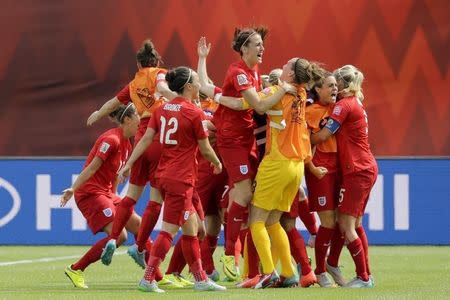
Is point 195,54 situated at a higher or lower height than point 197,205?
higher

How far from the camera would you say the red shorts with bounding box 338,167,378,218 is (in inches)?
455

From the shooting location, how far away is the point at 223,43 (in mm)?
19641

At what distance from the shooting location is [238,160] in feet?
38.2

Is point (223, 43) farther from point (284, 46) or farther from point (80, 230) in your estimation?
point (80, 230)

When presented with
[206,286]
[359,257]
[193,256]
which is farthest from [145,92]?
[359,257]

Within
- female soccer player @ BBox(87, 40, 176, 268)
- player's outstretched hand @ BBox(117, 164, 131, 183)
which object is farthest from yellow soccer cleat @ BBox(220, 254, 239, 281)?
player's outstretched hand @ BBox(117, 164, 131, 183)

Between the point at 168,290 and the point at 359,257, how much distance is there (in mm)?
1596

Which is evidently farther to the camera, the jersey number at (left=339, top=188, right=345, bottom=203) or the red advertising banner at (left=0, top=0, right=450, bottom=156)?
the red advertising banner at (left=0, top=0, right=450, bottom=156)

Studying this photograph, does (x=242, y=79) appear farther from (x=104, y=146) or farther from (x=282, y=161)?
(x=104, y=146)

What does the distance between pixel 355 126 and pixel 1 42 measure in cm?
960

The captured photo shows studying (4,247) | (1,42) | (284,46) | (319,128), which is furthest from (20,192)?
(319,128)

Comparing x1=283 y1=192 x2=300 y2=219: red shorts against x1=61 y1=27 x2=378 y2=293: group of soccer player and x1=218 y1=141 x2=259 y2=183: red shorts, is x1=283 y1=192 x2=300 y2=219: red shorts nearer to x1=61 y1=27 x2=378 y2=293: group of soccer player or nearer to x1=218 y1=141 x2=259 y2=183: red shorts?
x1=61 y1=27 x2=378 y2=293: group of soccer player

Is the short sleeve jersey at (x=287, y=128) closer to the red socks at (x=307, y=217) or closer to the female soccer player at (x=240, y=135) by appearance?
the female soccer player at (x=240, y=135)

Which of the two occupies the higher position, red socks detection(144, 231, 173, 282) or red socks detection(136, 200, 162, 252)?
red socks detection(136, 200, 162, 252)
